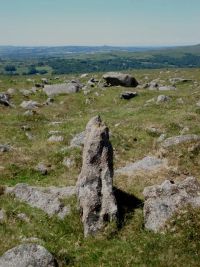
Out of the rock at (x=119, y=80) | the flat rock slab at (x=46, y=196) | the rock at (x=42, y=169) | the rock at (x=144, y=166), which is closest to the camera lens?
the flat rock slab at (x=46, y=196)

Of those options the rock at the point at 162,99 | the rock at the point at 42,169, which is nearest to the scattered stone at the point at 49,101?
the rock at the point at 162,99

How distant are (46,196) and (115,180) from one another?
17.9 feet

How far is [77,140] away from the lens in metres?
43.3

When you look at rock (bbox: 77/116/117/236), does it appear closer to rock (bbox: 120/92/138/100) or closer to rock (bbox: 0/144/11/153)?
rock (bbox: 0/144/11/153)

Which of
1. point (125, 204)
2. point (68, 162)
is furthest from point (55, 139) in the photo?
point (125, 204)

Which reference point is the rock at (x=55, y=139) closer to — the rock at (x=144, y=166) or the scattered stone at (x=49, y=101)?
the rock at (x=144, y=166)

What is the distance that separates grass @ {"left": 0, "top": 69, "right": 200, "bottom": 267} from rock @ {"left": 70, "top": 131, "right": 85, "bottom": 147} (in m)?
1.07

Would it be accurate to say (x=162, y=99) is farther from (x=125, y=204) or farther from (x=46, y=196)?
(x=125, y=204)

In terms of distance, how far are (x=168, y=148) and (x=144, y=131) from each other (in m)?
8.50

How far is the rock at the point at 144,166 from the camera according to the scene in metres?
33.7

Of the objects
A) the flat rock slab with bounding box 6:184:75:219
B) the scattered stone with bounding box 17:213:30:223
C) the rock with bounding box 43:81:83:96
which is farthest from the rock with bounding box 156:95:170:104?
the scattered stone with bounding box 17:213:30:223

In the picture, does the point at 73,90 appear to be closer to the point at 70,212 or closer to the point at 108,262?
the point at 70,212

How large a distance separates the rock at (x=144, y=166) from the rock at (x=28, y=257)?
41.0 ft

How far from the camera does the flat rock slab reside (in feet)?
89.2
